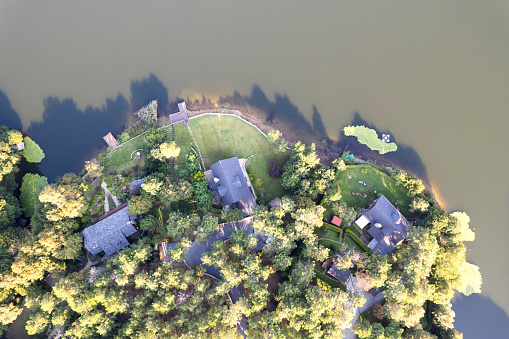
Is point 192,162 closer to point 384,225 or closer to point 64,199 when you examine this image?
point 64,199

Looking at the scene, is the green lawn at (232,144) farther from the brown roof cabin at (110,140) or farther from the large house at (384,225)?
the large house at (384,225)

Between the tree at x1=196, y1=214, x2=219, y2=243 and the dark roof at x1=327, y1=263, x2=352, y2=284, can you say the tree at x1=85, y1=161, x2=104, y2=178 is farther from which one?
the dark roof at x1=327, y1=263, x2=352, y2=284

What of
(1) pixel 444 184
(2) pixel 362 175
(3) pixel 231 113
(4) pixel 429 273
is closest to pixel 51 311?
(3) pixel 231 113

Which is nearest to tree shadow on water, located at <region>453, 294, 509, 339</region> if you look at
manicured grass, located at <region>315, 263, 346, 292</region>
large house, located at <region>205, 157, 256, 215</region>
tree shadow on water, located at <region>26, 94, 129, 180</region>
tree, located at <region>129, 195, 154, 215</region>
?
manicured grass, located at <region>315, 263, 346, 292</region>

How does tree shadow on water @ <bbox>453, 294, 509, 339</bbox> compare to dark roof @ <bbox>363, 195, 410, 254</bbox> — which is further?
tree shadow on water @ <bbox>453, 294, 509, 339</bbox>

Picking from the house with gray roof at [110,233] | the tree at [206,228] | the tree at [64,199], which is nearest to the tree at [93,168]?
the tree at [64,199]

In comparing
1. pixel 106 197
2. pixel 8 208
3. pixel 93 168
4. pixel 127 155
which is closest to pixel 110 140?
pixel 127 155
